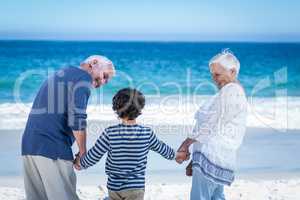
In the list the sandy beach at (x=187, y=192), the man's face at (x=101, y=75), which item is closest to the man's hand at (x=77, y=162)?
the man's face at (x=101, y=75)

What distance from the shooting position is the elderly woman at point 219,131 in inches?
133

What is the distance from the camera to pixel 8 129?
31.2 feet

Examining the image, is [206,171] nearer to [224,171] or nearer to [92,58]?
[224,171]

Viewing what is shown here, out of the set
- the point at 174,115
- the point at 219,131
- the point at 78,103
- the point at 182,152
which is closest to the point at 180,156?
the point at 182,152

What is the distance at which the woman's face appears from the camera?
344cm

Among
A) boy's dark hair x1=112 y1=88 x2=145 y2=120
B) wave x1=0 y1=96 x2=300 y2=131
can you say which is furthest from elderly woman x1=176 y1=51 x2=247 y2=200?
wave x1=0 y1=96 x2=300 y2=131

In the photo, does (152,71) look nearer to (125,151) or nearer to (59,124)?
(59,124)

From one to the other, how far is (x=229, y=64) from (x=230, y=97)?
22 cm

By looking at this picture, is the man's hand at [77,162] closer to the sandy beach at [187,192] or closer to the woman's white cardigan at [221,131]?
the woman's white cardigan at [221,131]

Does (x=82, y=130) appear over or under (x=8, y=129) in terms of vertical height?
over

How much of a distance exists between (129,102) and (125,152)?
31 centimetres

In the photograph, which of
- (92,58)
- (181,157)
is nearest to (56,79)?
(92,58)

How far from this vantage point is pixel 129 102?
3182mm

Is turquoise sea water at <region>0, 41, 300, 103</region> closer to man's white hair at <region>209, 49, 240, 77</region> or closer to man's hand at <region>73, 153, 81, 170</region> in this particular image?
man's hand at <region>73, 153, 81, 170</region>
